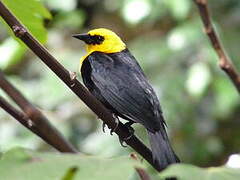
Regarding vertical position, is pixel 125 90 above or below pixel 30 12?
below

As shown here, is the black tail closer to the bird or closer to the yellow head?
the bird

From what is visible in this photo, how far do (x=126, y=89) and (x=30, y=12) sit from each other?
3.41ft

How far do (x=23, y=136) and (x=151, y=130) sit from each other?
1827 mm

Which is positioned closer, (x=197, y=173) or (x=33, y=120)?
(x=197, y=173)

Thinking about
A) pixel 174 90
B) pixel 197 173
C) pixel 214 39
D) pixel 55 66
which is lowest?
pixel 174 90

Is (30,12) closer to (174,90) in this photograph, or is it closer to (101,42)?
(101,42)

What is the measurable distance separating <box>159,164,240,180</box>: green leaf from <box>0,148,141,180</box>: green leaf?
0.04m

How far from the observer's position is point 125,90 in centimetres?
209

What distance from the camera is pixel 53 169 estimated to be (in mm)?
587

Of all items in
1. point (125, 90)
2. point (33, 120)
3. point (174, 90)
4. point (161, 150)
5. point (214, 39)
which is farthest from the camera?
point (174, 90)

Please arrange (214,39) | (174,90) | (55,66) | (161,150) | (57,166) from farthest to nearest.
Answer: (174,90)
(161,150)
(214,39)
(55,66)
(57,166)

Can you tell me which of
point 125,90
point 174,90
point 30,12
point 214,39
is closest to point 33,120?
point 30,12

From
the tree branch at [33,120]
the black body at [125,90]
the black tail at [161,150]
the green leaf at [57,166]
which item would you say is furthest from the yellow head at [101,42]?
the green leaf at [57,166]

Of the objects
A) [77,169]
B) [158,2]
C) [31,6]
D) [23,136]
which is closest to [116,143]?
[23,136]
